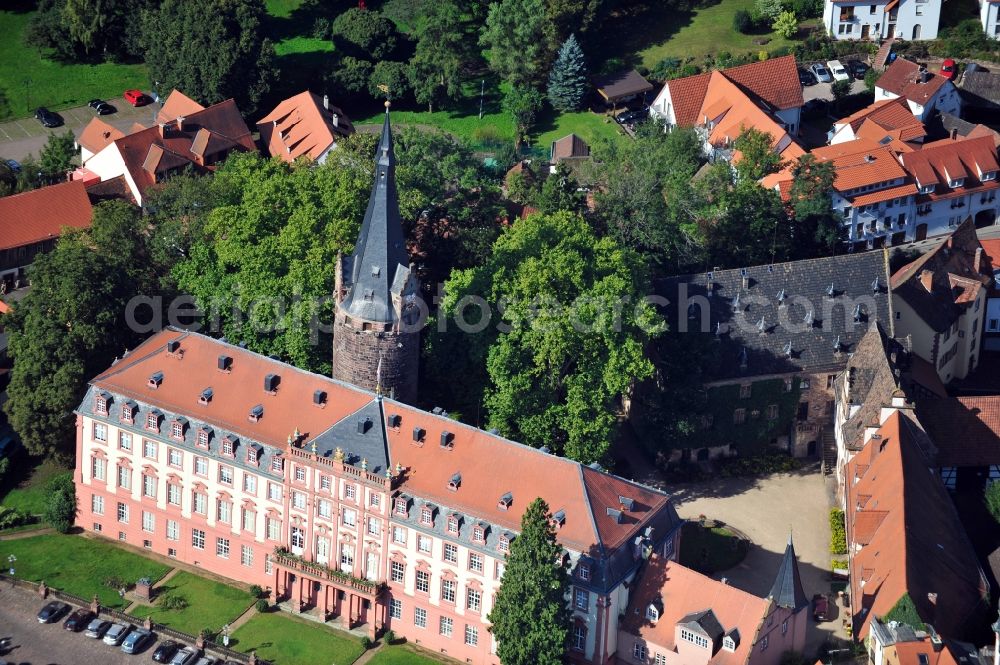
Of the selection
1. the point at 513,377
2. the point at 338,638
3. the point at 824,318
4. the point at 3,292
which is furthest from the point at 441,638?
the point at 3,292

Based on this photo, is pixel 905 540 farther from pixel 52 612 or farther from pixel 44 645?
pixel 44 645

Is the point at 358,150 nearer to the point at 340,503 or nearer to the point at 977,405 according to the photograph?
the point at 340,503

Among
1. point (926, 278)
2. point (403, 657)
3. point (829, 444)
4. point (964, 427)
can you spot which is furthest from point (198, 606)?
point (926, 278)

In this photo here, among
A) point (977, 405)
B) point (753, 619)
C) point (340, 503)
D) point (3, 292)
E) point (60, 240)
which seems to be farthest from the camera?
point (3, 292)

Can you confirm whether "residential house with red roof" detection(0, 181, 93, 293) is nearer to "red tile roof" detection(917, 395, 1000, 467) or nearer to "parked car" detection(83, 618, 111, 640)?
"parked car" detection(83, 618, 111, 640)

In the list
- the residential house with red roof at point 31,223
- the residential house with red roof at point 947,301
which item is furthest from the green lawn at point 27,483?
the residential house with red roof at point 947,301

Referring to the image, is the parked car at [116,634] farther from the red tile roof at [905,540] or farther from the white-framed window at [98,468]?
the red tile roof at [905,540]
